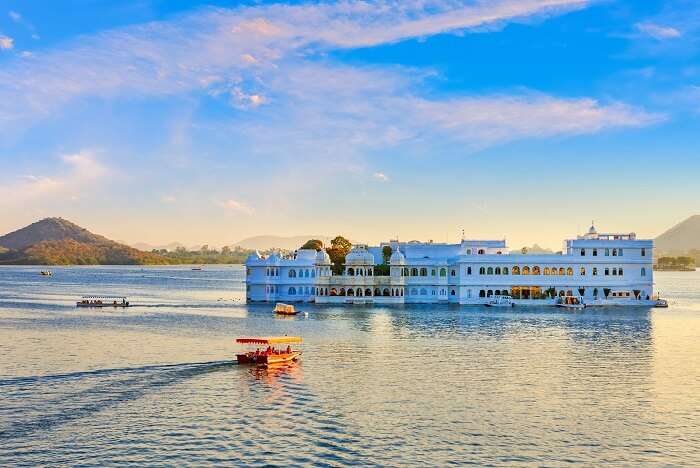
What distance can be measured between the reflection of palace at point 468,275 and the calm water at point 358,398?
30609 mm

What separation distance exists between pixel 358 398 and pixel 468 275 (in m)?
64.4

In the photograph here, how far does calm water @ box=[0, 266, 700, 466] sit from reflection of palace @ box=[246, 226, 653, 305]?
1205 inches

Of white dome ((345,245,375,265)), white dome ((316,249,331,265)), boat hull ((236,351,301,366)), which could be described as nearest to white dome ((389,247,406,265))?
white dome ((345,245,375,265))

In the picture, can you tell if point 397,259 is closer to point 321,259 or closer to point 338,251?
point 321,259

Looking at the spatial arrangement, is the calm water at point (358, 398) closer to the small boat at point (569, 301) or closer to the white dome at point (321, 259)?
the small boat at point (569, 301)

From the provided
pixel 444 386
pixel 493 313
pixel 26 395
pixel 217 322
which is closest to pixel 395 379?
pixel 444 386

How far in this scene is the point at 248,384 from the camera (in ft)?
136

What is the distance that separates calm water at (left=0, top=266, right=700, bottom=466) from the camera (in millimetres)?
28844

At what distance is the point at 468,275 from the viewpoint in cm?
9975

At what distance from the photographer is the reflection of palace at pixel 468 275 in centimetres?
9794

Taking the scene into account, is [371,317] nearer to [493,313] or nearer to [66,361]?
[493,313]

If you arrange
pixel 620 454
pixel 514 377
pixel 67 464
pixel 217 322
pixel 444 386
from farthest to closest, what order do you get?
pixel 217 322, pixel 514 377, pixel 444 386, pixel 620 454, pixel 67 464

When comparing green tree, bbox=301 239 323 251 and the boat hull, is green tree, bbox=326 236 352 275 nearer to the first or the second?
green tree, bbox=301 239 323 251

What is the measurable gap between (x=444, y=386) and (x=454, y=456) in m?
12.3
